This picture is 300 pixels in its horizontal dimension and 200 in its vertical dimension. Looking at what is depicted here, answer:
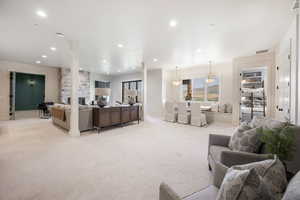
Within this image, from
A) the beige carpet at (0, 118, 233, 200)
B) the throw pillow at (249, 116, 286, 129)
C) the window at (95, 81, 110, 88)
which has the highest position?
the window at (95, 81, 110, 88)

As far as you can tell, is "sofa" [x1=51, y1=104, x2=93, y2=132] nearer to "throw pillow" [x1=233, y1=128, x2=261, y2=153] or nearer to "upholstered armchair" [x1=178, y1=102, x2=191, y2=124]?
"upholstered armchair" [x1=178, y1=102, x2=191, y2=124]

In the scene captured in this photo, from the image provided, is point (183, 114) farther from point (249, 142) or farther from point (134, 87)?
point (134, 87)

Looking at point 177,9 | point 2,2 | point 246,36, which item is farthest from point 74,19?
point 246,36

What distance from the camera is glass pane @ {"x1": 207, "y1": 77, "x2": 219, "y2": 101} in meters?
7.14

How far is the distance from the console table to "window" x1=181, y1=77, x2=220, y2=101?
3425 mm

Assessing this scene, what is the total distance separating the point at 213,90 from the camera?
7.28 metres

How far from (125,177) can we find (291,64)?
401 centimetres

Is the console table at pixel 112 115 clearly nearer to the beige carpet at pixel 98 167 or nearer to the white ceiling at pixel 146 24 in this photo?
the beige carpet at pixel 98 167

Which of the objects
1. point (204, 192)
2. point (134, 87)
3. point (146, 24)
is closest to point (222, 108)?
point (146, 24)

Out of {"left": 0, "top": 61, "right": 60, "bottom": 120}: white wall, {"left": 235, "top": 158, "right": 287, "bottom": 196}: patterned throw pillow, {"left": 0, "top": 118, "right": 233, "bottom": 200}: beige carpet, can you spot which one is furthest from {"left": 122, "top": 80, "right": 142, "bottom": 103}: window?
{"left": 235, "top": 158, "right": 287, "bottom": 196}: patterned throw pillow

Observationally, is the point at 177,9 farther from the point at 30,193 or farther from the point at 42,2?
the point at 30,193

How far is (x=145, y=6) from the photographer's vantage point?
2477 millimetres

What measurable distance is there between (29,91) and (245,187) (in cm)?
961

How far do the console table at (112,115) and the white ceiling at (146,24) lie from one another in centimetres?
216
